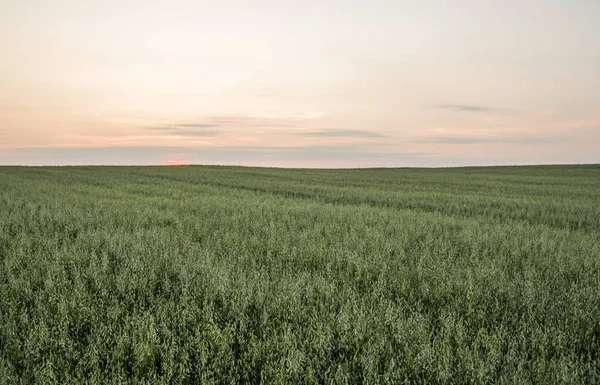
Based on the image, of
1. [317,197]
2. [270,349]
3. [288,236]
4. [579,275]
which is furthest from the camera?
[317,197]

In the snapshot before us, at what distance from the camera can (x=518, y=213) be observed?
14023 mm

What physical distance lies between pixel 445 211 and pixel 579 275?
8.89 m

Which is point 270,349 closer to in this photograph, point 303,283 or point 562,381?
point 303,283

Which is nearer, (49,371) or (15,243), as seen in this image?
(49,371)

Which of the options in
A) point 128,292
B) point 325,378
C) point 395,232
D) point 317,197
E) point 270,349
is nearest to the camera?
point 325,378

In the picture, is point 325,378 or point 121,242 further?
point 121,242

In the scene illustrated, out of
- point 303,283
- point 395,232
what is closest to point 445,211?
point 395,232

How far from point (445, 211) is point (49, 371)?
45.7 ft

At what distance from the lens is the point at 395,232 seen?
30.5ft

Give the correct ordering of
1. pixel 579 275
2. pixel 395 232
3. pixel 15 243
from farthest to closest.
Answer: pixel 395 232
pixel 15 243
pixel 579 275

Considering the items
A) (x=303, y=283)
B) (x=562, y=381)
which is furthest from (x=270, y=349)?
(x=562, y=381)

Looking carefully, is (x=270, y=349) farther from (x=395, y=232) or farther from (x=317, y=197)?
(x=317, y=197)

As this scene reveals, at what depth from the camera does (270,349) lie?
334cm

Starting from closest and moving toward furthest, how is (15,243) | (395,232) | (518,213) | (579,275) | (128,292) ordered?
(128,292) < (579,275) < (15,243) < (395,232) < (518,213)
